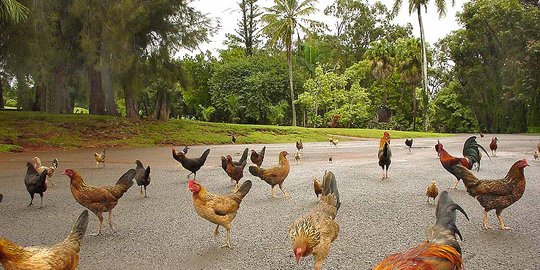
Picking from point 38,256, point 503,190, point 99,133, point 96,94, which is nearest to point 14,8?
point 38,256

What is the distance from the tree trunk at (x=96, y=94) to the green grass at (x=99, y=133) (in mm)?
2539

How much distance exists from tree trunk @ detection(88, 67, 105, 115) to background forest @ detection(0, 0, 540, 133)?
0.21ft

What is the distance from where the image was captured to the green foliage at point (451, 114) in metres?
45.5

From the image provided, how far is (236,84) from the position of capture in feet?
141

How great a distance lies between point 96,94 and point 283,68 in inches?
987

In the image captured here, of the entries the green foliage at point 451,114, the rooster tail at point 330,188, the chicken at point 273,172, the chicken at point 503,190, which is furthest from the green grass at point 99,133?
the green foliage at point 451,114

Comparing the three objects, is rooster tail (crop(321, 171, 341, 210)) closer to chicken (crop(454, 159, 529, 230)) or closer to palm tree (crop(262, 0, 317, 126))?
chicken (crop(454, 159, 529, 230))

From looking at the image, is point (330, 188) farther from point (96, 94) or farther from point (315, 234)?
point (96, 94)

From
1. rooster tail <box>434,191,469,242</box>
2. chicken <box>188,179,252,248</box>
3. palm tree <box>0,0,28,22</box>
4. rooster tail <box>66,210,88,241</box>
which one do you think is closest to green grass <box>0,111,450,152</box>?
palm tree <box>0,0,28,22</box>

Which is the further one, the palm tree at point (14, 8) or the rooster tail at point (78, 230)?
the palm tree at point (14, 8)

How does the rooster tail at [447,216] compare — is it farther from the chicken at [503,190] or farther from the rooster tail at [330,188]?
the chicken at [503,190]

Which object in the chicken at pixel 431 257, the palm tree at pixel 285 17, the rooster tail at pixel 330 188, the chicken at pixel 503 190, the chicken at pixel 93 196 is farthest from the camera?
the palm tree at pixel 285 17

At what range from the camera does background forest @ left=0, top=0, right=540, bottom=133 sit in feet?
66.4

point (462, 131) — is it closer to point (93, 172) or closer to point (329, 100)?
point (329, 100)
